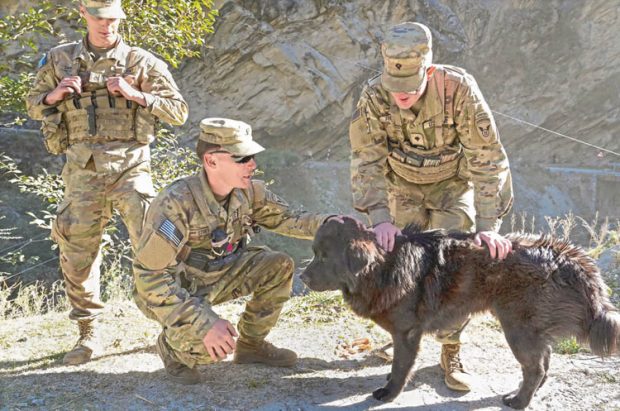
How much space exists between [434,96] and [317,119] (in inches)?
482

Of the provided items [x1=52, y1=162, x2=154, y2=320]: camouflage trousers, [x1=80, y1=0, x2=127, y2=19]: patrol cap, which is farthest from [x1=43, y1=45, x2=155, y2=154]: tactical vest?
[x1=80, y1=0, x2=127, y2=19]: patrol cap

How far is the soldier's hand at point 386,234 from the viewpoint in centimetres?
341

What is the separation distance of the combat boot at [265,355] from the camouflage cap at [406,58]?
2.01 metres

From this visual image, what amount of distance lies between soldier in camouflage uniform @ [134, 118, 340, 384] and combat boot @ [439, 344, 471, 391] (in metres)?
1.08

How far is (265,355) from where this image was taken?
4.02 metres

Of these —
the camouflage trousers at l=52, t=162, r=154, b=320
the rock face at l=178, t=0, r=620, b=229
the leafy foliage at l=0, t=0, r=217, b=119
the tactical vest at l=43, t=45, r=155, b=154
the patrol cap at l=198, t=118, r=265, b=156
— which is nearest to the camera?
the patrol cap at l=198, t=118, r=265, b=156

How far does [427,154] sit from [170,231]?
1887 mm

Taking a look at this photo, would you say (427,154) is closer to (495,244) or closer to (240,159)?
(495,244)

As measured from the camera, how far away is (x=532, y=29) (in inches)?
684

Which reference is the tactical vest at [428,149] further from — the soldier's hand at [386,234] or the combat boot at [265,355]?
the combat boot at [265,355]

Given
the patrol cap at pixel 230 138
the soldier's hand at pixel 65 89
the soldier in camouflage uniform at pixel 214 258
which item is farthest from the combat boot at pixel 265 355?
the soldier's hand at pixel 65 89

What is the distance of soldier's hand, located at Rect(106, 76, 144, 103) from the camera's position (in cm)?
417

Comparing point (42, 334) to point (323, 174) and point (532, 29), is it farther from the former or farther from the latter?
point (532, 29)

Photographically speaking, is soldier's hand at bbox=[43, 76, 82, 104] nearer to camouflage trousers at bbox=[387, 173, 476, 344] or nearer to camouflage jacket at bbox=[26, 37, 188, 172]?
camouflage jacket at bbox=[26, 37, 188, 172]
